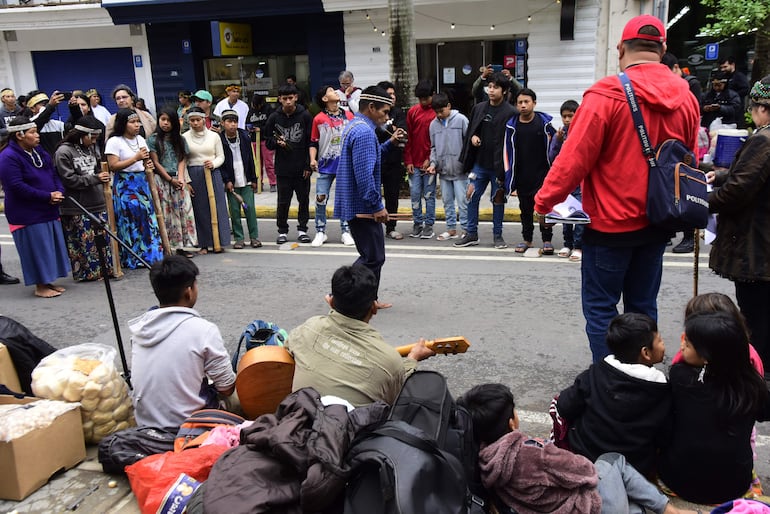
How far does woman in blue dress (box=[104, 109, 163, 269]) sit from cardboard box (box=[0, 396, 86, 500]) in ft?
15.2

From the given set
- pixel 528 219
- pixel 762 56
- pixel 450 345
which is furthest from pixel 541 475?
pixel 762 56

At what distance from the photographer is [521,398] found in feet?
14.7

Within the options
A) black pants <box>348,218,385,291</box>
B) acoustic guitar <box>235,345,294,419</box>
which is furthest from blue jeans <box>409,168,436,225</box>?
acoustic guitar <box>235,345,294,419</box>

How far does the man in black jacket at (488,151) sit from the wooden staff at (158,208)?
356 cm

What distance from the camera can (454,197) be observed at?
9.19 m

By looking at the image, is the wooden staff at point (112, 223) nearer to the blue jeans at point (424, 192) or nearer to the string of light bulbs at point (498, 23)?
the blue jeans at point (424, 192)

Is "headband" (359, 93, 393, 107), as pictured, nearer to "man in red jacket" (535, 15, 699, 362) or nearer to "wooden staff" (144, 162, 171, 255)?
"man in red jacket" (535, 15, 699, 362)

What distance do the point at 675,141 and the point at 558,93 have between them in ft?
35.2

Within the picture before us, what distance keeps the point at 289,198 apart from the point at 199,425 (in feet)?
19.4

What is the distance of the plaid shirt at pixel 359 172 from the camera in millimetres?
5691

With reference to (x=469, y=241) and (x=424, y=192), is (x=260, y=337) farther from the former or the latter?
(x=424, y=192)

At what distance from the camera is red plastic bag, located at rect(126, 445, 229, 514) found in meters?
3.11

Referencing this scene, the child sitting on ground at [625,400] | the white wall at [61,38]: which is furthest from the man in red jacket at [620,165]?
the white wall at [61,38]

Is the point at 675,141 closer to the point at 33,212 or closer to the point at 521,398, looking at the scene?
the point at 521,398
